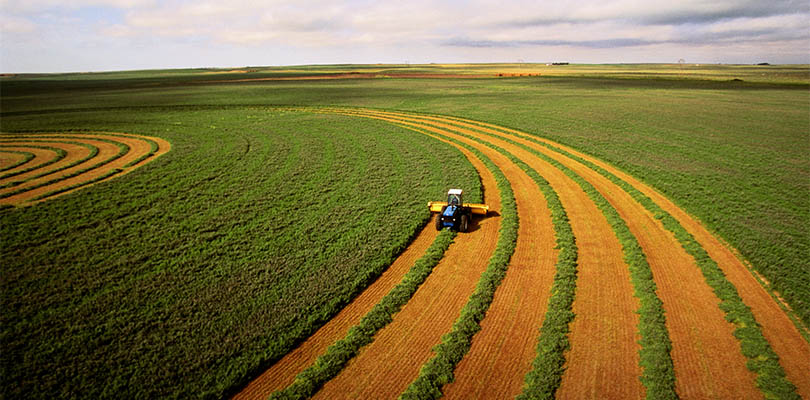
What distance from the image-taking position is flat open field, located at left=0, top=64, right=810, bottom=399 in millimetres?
10461

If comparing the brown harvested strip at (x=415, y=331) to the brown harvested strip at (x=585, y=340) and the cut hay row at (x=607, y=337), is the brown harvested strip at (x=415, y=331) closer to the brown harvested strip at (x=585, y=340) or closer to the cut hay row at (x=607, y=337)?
the brown harvested strip at (x=585, y=340)

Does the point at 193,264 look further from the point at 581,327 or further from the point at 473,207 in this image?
the point at 581,327

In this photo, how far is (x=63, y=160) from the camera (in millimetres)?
31516

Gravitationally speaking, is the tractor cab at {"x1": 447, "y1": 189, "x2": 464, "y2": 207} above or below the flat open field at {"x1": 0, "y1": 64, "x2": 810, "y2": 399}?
above

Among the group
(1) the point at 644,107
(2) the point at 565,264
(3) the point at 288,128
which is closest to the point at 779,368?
(2) the point at 565,264

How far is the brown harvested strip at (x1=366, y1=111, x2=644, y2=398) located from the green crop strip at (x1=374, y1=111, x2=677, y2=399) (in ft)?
0.71

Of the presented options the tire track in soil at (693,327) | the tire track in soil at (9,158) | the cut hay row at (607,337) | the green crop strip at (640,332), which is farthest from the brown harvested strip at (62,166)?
the tire track in soil at (693,327)

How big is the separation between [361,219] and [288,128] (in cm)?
2995

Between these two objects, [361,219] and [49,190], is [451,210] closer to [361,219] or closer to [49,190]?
[361,219]

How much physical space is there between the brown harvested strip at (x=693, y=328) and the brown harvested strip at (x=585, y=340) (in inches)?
47.3

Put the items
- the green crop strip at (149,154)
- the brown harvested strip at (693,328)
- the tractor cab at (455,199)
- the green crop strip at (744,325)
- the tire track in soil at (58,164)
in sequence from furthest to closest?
the green crop strip at (149,154) → the tire track in soil at (58,164) → the tractor cab at (455,199) → the brown harvested strip at (693,328) → the green crop strip at (744,325)

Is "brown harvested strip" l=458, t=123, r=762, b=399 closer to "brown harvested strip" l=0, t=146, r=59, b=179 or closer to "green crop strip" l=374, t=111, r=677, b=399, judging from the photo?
"green crop strip" l=374, t=111, r=677, b=399

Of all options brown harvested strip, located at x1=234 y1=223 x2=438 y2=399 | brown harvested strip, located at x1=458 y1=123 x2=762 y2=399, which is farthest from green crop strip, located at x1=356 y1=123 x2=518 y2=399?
brown harvested strip, located at x1=458 y1=123 x2=762 y2=399

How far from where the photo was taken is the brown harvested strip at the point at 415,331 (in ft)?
33.6
